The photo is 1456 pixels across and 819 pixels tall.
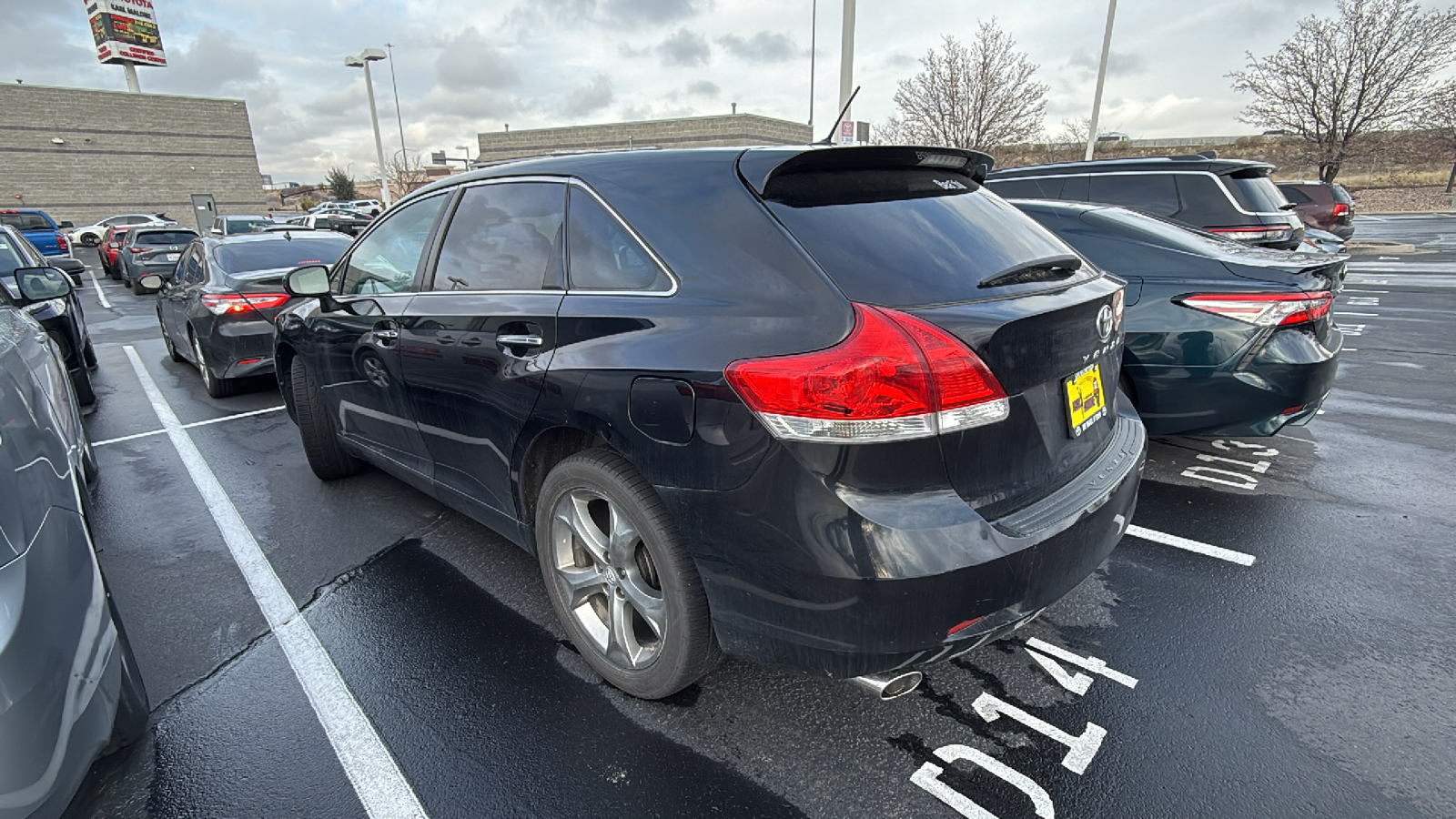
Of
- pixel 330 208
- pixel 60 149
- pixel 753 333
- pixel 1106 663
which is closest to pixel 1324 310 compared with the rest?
pixel 1106 663

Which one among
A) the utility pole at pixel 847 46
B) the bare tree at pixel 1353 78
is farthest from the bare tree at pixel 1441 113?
the utility pole at pixel 847 46

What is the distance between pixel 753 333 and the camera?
1.79 m

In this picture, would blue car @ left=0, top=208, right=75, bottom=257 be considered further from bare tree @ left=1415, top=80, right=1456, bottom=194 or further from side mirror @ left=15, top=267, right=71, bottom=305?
bare tree @ left=1415, top=80, right=1456, bottom=194

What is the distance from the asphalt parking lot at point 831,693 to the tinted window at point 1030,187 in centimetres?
481

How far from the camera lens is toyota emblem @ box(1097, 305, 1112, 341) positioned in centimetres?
219

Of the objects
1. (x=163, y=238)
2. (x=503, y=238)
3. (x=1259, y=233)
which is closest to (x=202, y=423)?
(x=503, y=238)

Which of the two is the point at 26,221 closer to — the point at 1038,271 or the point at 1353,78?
the point at 1038,271

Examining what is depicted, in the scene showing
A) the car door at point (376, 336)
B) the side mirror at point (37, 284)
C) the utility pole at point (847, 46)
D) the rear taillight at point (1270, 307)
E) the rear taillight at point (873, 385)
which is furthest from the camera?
the utility pole at point (847, 46)

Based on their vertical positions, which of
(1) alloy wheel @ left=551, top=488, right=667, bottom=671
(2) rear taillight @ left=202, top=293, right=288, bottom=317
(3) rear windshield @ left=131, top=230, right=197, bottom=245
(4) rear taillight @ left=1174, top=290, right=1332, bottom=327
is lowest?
(1) alloy wheel @ left=551, top=488, right=667, bottom=671

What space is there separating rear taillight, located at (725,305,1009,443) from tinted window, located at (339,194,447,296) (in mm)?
2113

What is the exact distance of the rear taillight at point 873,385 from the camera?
65.3 inches

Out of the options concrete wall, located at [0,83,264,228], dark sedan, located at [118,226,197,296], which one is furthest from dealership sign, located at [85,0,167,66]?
dark sedan, located at [118,226,197,296]

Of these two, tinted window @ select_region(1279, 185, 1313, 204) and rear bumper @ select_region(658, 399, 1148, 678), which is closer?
rear bumper @ select_region(658, 399, 1148, 678)

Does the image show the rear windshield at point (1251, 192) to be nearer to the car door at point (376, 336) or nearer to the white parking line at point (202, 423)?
the car door at point (376, 336)
